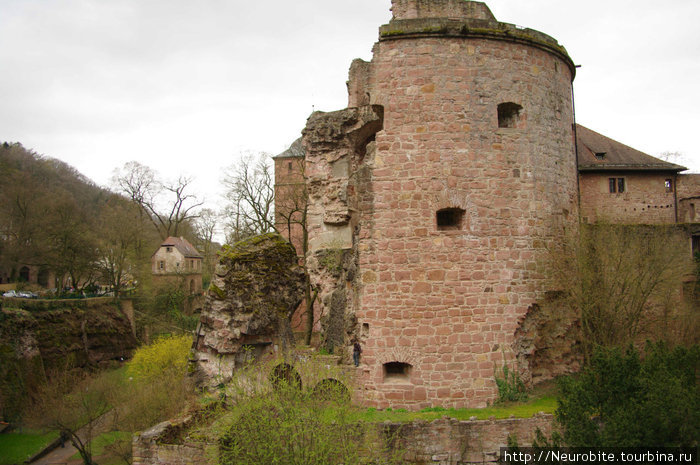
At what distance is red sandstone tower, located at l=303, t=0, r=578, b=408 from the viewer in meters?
10.0

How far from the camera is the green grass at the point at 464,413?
9.38 metres

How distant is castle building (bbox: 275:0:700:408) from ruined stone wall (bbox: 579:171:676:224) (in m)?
3.72

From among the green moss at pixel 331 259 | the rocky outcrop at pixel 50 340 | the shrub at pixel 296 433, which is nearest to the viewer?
the shrub at pixel 296 433

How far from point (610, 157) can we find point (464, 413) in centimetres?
941

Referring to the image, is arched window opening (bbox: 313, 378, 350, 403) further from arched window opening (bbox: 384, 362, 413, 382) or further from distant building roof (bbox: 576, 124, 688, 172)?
distant building roof (bbox: 576, 124, 688, 172)

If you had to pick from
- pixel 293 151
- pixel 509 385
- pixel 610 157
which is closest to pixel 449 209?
pixel 509 385

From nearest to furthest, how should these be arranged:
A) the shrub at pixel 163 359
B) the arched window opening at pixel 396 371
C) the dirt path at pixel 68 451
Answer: the arched window opening at pixel 396 371 → the dirt path at pixel 68 451 → the shrub at pixel 163 359

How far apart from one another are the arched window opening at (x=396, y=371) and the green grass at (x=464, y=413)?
62cm

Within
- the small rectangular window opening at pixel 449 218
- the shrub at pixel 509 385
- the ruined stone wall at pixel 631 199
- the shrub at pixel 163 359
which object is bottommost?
the shrub at pixel 163 359

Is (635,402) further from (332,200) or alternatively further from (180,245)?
(180,245)

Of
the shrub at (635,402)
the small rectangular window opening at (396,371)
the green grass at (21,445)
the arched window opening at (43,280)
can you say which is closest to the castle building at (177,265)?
the arched window opening at (43,280)

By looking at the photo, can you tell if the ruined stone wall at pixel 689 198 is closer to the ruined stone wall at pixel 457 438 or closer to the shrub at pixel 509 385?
the shrub at pixel 509 385

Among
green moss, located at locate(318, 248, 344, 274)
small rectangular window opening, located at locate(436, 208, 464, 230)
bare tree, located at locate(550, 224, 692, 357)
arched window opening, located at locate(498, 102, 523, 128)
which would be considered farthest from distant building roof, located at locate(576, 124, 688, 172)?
green moss, located at locate(318, 248, 344, 274)

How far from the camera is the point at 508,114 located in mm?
11008
